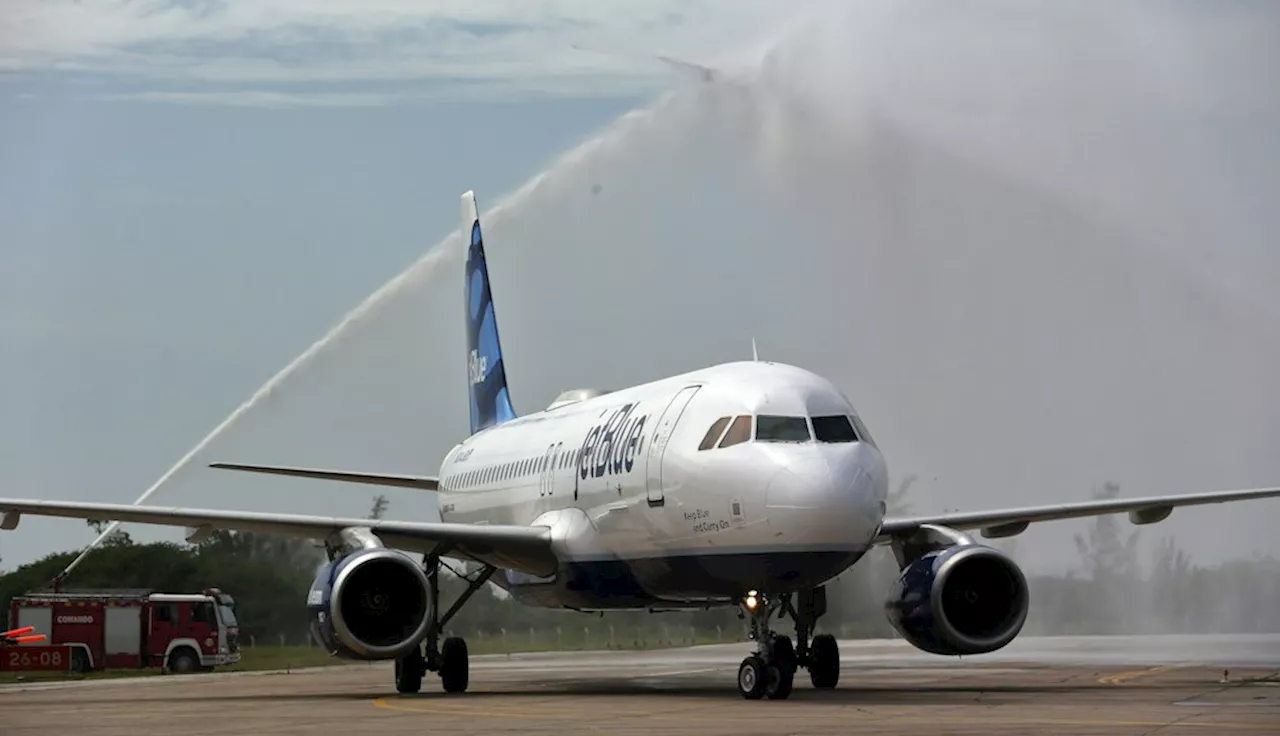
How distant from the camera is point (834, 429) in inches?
886

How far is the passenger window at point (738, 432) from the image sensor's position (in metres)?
22.5

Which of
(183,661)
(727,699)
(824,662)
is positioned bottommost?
(727,699)

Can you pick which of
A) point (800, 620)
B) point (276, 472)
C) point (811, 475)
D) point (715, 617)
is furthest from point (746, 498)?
point (715, 617)

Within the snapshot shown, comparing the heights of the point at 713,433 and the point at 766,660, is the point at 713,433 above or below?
above

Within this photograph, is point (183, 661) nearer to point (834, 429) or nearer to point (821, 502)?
point (834, 429)

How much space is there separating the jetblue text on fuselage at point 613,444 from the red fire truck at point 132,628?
17.8 metres

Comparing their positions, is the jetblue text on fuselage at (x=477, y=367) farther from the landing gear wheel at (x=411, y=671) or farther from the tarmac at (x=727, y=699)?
the landing gear wheel at (x=411, y=671)

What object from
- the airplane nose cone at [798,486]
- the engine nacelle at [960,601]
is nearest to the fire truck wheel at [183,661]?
the engine nacelle at [960,601]

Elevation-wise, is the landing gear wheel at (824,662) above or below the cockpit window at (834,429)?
below

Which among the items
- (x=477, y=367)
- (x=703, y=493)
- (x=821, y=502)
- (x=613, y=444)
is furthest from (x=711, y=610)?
(x=821, y=502)

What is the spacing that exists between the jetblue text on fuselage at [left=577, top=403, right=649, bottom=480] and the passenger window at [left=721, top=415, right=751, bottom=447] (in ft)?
7.55

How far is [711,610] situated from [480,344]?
7.34m

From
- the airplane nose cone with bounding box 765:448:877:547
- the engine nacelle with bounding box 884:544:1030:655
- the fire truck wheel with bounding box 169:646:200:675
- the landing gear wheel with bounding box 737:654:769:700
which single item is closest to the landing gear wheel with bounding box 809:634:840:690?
the engine nacelle with bounding box 884:544:1030:655

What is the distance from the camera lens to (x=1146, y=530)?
3662 centimetres
